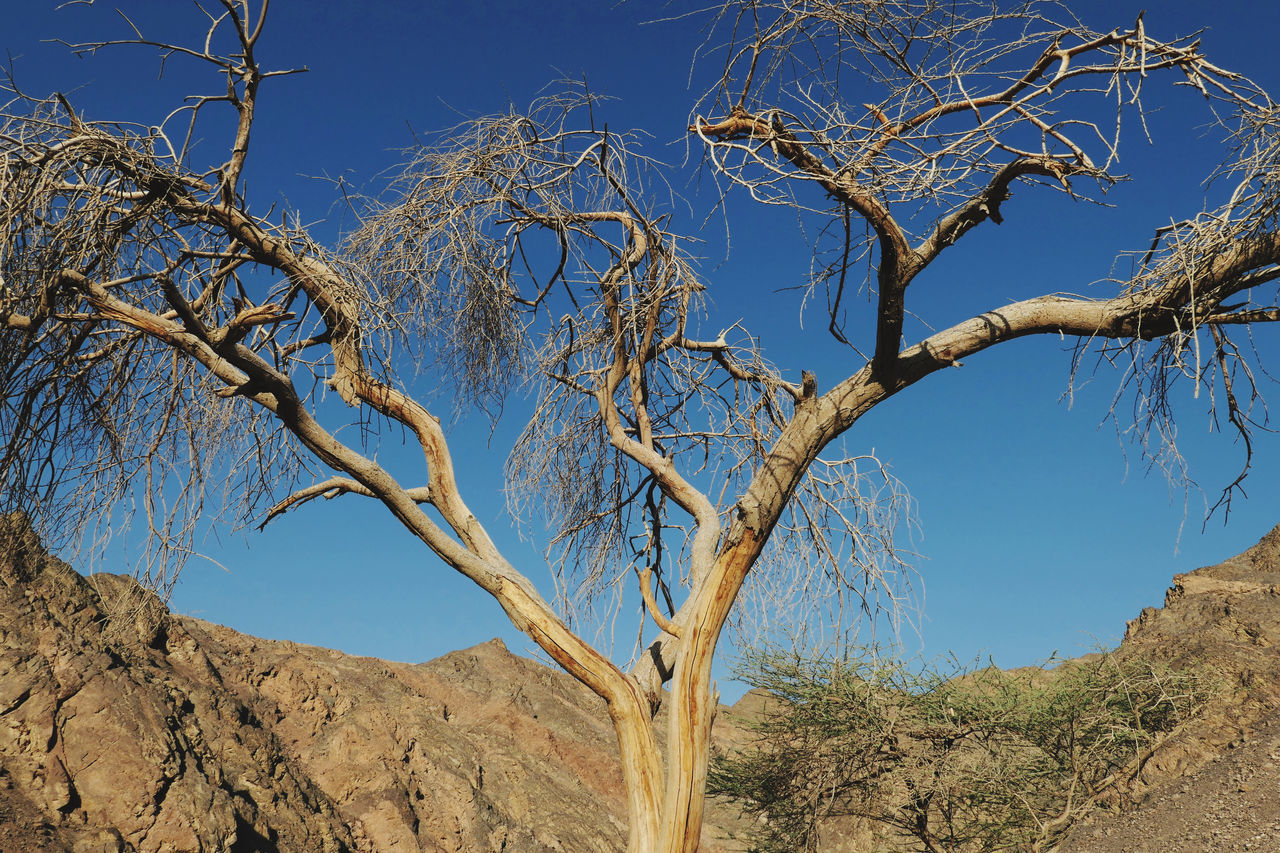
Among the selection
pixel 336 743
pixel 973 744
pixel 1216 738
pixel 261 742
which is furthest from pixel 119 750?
pixel 1216 738

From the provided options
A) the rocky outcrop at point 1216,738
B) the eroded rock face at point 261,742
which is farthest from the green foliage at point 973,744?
the eroded rock face at point 261,742

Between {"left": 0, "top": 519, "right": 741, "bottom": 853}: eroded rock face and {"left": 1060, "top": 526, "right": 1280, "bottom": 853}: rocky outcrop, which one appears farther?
{"left": 0, "top": 519, "right": 741, "bottom": 853}: eroded rock face

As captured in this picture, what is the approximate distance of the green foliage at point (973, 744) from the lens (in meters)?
9.13

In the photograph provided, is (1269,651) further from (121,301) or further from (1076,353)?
(121,301)

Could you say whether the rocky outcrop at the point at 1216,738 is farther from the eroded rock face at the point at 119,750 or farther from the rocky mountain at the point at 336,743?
the eroded rock face at the point at 119,750

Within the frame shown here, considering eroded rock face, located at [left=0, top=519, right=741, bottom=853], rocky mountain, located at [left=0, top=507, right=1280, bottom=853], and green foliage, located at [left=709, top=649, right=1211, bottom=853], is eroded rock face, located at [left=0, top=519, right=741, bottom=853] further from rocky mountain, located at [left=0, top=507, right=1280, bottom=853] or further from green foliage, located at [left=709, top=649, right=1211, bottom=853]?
green foliage, located at [left=709, top=649, right=1211, bottom=853]

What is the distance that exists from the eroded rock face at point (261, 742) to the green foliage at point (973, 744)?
22.1ft

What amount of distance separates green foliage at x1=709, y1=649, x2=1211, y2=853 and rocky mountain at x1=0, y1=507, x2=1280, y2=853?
438mm

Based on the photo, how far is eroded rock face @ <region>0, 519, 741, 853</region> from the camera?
10.3 metres

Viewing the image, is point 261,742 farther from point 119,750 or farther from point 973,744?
point 973,744

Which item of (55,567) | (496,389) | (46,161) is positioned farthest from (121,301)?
(55,567)

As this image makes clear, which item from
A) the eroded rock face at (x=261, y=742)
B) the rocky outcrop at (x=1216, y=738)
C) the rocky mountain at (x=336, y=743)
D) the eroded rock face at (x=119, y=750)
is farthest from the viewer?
the eroded rock face at (x=261, y=742)

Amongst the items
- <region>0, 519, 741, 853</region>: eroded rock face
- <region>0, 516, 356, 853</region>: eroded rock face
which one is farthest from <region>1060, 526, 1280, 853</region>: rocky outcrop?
<region>0, 516, 356, 853</region>: eroded rock face

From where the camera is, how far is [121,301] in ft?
15.1
